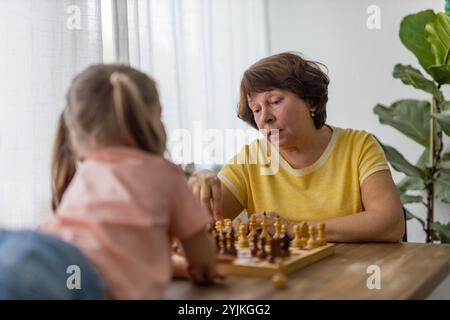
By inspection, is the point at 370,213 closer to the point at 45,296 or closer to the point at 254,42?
the point at 45,296

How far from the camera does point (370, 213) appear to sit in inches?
61.4

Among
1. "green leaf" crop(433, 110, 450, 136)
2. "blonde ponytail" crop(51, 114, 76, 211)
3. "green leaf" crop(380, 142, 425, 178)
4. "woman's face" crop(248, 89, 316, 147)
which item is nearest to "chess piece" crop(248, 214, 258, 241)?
"woman's face" crop(248, 89, 316, 147)

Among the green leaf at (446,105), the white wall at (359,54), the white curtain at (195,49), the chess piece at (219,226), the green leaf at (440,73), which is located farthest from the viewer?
the white wall at (359,54)

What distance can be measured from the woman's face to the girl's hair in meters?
0.87

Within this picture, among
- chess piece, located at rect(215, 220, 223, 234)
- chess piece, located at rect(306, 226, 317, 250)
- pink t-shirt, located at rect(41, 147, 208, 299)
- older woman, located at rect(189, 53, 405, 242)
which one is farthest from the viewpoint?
older woman, located at rect(189, 53, 405, 242)

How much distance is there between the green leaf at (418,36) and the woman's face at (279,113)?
3.63 ft

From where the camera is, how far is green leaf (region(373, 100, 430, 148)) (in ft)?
8.92

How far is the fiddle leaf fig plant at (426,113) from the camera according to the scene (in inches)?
101

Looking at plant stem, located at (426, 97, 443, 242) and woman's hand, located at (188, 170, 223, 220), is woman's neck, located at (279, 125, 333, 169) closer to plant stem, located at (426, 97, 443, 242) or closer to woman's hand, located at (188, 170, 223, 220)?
woman's hand, located at (188, 170, 223, 220)

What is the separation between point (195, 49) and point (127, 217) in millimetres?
2041

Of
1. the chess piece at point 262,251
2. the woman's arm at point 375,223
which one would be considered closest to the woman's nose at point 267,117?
the woman's arm at point 375,223

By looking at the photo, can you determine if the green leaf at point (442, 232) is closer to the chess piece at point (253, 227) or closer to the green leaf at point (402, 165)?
the green leaf at point (402, 165)

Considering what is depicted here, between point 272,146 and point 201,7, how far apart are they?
4.04ft
